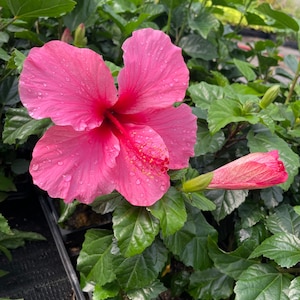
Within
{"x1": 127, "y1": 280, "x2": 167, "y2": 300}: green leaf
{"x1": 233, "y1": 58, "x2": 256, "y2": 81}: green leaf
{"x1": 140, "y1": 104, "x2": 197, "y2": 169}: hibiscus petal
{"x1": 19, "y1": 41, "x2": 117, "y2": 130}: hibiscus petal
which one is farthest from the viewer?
{"x1": 233, "y1": 58, "x2": 256, "y2": 81}: green leaf

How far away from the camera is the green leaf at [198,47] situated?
1773 mm

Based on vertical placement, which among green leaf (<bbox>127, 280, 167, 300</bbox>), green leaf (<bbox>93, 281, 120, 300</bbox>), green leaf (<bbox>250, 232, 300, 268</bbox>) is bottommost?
green leaf (<bbox>93, 281, 120, 300</bbox>)

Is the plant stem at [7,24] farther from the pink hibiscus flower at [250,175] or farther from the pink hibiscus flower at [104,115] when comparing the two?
the pink hibiscus flower at [250,175]

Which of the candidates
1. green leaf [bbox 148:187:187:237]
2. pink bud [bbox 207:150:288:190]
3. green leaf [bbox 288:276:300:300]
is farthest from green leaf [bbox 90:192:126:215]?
green leaf [bbox 288:276:300:300]

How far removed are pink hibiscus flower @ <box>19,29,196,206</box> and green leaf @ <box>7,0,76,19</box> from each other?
398 millimetres

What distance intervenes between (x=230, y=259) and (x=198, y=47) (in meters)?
1.01

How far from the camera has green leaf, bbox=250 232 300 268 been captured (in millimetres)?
996

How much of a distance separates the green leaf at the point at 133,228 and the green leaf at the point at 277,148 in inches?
16.2

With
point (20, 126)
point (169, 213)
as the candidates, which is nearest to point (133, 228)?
point (169, 213)

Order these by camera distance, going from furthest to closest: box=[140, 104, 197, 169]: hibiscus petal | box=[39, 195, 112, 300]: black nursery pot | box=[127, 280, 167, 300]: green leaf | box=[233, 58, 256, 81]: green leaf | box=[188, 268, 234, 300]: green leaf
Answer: box=[233, 58, 256, 81]: green leaf
box=[39, 195, 112, 300]: black nursery pot
box=[188, 268, 234, 300]: green leaf
box=[127, 280, 167, 300]: green leaf
box=[140, 104, 197, 169]: hibiscus petal

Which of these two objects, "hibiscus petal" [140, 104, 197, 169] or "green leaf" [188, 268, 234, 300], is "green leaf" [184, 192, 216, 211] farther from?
"green leaf" [188, 268, 234, 300]

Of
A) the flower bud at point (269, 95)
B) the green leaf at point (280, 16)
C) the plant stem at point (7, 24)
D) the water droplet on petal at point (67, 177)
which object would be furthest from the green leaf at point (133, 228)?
the green leaf at point (280, 16)

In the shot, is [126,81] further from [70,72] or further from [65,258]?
[65,258]

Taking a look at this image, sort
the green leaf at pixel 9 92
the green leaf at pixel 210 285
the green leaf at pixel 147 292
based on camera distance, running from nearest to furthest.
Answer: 1. the green leaf at pixel 147 292
2. the green leaf at pixel 210 285
3. the green leaf at pixel 9 92
